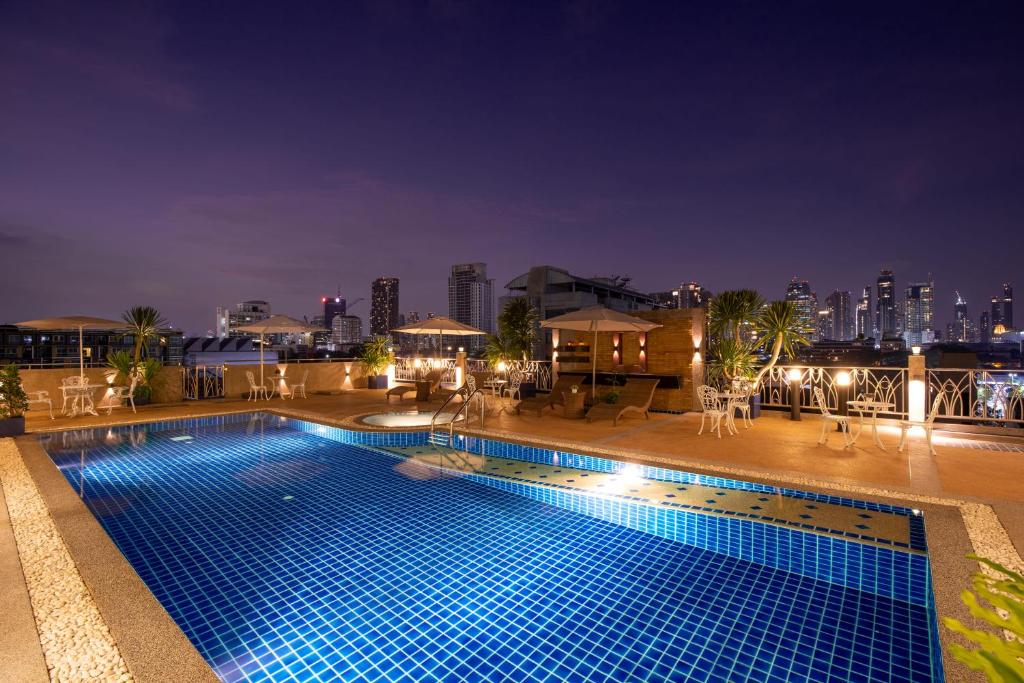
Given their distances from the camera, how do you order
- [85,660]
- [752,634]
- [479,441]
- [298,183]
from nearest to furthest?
1. [85,660]
2. [752,634]
3. [479,441]
4. [298,183]

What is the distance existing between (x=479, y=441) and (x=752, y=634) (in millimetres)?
5516

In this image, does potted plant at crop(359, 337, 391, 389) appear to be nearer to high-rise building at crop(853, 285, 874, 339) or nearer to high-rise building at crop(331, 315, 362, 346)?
high-rise building at crop(331, 315, 362, 346)

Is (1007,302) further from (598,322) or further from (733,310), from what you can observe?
(598,322)

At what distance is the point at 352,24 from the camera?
14.7m

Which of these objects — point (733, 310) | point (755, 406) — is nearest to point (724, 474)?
point (755, 406)

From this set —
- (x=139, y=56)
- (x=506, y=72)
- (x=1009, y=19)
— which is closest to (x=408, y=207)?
(x=506, y=72)

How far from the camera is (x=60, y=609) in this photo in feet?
9.78

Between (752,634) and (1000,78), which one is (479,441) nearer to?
(752,634)

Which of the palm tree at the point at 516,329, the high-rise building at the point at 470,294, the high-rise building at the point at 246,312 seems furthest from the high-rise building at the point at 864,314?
the palm tree at the point at 516,329

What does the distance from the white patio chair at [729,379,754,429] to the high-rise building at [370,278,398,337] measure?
117 metres

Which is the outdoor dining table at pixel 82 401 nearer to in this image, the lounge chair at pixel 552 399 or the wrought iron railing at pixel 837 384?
the lounge chair at pixel 552 399

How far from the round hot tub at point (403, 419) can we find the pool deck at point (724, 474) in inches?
20.0

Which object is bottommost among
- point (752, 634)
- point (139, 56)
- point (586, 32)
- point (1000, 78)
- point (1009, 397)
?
point (752, 634)

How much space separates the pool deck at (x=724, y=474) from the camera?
2763mm
